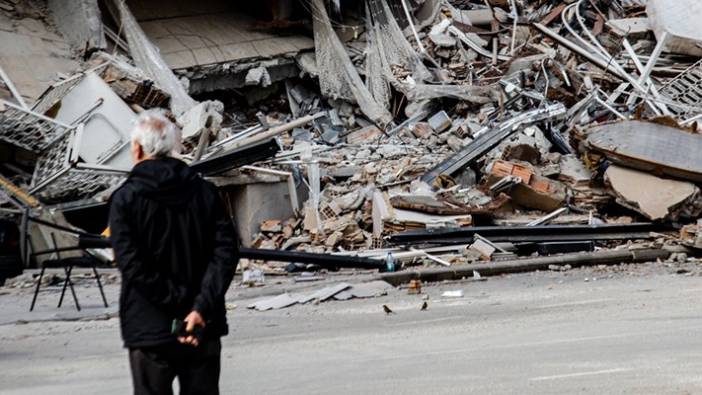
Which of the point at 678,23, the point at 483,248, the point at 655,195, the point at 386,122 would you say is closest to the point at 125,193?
the point at 483,248

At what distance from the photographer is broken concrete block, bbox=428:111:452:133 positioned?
780 inches

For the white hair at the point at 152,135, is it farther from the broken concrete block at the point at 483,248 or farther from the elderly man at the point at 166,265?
the broken concrete block at the point at 483,248

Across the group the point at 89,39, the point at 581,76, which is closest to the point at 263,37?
the point at 89,39

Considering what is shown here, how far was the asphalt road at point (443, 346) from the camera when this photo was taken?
6910mm

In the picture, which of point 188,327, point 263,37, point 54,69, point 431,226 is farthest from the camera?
point 263,37

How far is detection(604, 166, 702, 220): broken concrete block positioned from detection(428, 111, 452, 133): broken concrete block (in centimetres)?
481

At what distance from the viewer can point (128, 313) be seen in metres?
4.54

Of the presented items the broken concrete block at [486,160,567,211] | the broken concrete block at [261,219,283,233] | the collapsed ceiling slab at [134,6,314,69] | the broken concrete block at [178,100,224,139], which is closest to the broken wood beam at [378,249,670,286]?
the broken concrete block at [486,160,567,211]

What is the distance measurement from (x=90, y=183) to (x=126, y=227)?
A: 11029 millimetres

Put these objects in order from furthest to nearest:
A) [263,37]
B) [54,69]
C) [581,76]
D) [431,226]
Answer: [263,37] < [581,76] < [54,69] < [431,226]

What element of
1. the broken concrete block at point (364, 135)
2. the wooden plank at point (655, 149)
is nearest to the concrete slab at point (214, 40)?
the broken concrete block at point (364, 135)

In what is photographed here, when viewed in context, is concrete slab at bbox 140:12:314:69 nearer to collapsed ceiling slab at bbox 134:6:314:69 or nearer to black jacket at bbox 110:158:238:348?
collapsed ceiling slab at bbox 134:6:314:69

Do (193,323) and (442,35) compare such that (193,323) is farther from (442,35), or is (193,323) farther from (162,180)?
(442,35)

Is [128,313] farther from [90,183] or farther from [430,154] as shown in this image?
[430,154]
